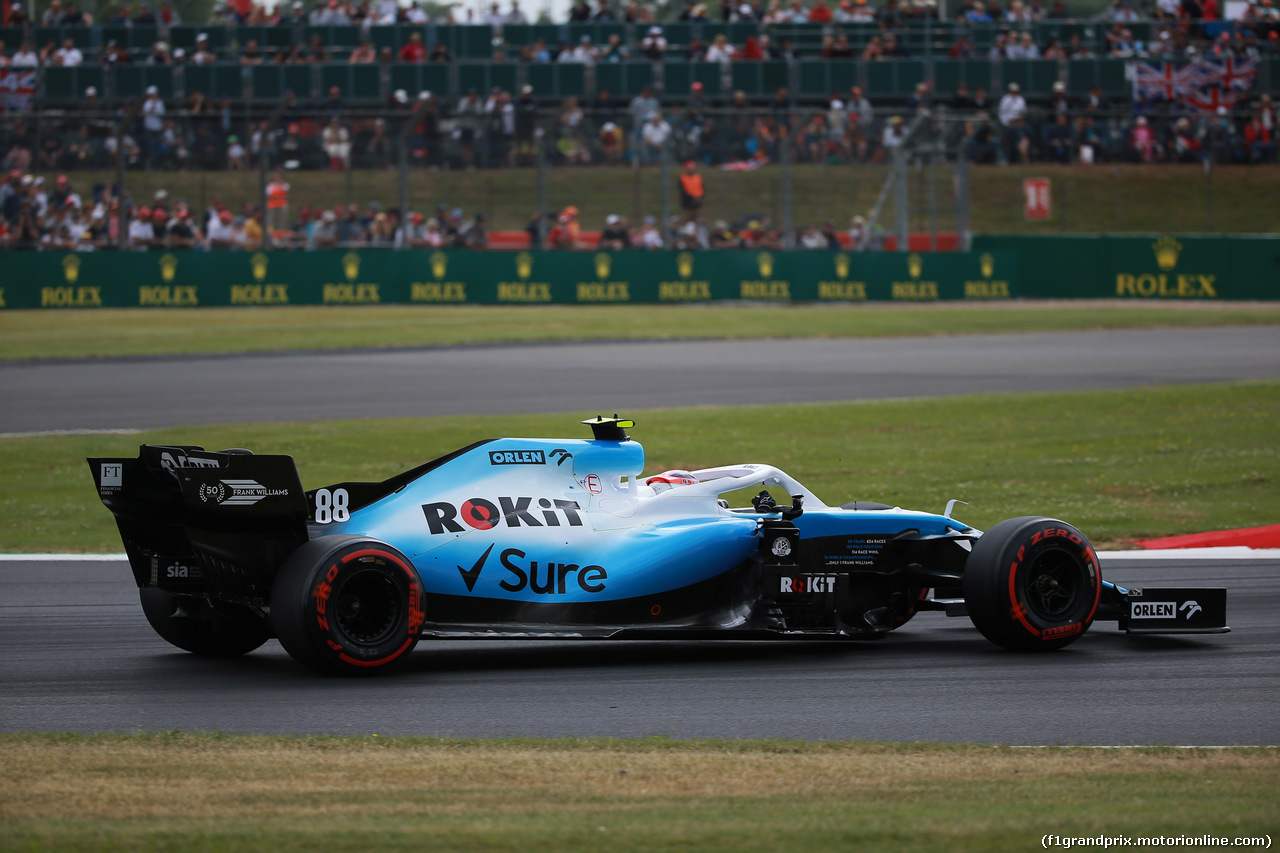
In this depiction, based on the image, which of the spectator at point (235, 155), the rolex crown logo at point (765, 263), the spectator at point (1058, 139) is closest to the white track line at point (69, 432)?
the spectator at point (235, 155)

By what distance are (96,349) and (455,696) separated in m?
21.2

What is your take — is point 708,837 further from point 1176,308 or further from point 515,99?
point 515,99

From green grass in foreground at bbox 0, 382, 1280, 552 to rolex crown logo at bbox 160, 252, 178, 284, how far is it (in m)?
15.8

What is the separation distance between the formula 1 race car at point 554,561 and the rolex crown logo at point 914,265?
2615 cm

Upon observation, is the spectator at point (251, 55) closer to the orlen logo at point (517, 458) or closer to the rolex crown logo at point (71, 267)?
the rolex crown logo at point (71, 267)

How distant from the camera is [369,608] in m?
7.21

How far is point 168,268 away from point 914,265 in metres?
16.2

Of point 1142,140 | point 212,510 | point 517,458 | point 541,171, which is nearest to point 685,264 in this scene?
point 541,171

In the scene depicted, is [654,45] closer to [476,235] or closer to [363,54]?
[363,54]

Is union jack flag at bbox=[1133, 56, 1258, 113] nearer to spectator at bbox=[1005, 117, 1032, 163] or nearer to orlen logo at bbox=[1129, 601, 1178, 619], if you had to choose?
spectator at bbox=[1005, 117, 1032, 163]

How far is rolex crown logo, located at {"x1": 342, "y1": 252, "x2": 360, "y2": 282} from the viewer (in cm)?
3244

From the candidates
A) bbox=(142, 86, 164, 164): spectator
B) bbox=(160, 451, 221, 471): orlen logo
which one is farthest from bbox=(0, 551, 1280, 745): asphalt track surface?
bbox=(142, 86, 164, 164): spectator

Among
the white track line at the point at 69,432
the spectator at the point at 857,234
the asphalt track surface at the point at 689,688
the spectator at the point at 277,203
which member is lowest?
the white track line at the point at 69,432

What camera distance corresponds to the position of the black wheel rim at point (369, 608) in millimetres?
7109
